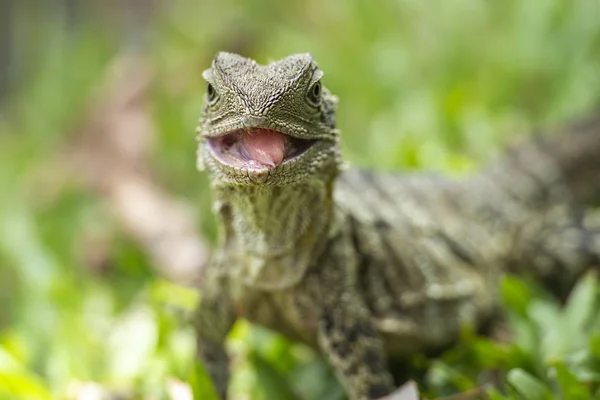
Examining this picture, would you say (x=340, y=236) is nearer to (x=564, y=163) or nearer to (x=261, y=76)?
(x=261, y=76)

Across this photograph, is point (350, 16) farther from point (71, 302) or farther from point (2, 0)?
point (2, 0)

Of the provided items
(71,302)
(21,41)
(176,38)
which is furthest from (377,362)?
(21,41)

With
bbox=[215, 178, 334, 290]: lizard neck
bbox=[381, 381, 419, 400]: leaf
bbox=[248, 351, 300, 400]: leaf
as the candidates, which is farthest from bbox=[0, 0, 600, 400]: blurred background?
bbox=[215, 178, 334, 290]: lizard neck

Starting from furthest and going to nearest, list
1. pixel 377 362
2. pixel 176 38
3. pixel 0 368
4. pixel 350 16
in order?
1. pixel 176 38
2. pixel 350 16
3. pixel 0 368
4. pixel 377 362

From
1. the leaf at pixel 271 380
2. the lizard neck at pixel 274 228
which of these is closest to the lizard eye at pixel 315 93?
the lizard neck at pixel 274 228

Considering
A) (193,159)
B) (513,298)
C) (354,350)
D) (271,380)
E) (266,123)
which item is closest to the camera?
(266,123)

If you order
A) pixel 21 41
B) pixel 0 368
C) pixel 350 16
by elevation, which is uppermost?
pixel 21 41

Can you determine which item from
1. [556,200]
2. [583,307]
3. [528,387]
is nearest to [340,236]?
[528,387]
